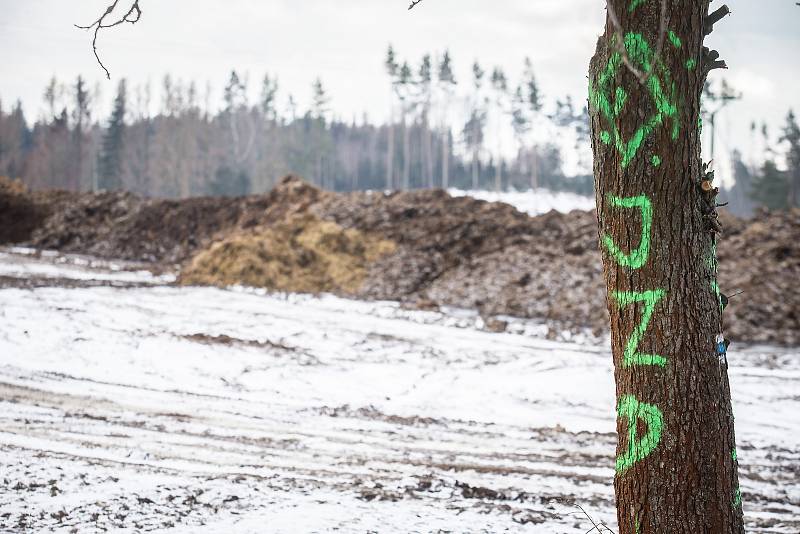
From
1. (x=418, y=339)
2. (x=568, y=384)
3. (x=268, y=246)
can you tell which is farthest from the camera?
(x=268, y=246)

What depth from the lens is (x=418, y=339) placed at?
1043cm

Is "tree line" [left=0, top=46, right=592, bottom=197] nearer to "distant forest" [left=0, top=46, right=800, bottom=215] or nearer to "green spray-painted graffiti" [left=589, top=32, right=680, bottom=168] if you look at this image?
"distant forest" [left=0, top=46, right=800, bottom=215]

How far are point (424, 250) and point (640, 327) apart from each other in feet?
46.9

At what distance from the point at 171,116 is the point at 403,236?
4818 cm

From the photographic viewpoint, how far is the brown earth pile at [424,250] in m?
12.6

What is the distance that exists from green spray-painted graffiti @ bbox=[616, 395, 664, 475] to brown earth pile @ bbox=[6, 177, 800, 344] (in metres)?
9.05

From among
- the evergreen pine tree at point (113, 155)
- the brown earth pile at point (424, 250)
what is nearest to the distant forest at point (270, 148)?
the evergreen pine tree at point (113, 155)

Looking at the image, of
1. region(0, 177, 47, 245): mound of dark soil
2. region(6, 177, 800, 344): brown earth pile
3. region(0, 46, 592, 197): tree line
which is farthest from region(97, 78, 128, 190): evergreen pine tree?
region(6, 177, 800, 344): brown earth pile

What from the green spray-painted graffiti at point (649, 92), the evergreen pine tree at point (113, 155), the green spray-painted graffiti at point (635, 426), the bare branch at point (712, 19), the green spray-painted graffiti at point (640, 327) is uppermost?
the evergreen pine tree at point (113, 155)

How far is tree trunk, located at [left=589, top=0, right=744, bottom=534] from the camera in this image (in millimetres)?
2514

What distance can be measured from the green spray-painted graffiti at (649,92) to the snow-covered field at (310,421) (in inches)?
96.2

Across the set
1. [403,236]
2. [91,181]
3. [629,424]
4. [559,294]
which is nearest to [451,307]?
[559,294]

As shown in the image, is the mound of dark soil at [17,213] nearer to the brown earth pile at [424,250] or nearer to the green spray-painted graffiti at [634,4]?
the brown earth pile at [424,250]

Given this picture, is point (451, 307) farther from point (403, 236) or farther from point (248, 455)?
point (248, 455)
